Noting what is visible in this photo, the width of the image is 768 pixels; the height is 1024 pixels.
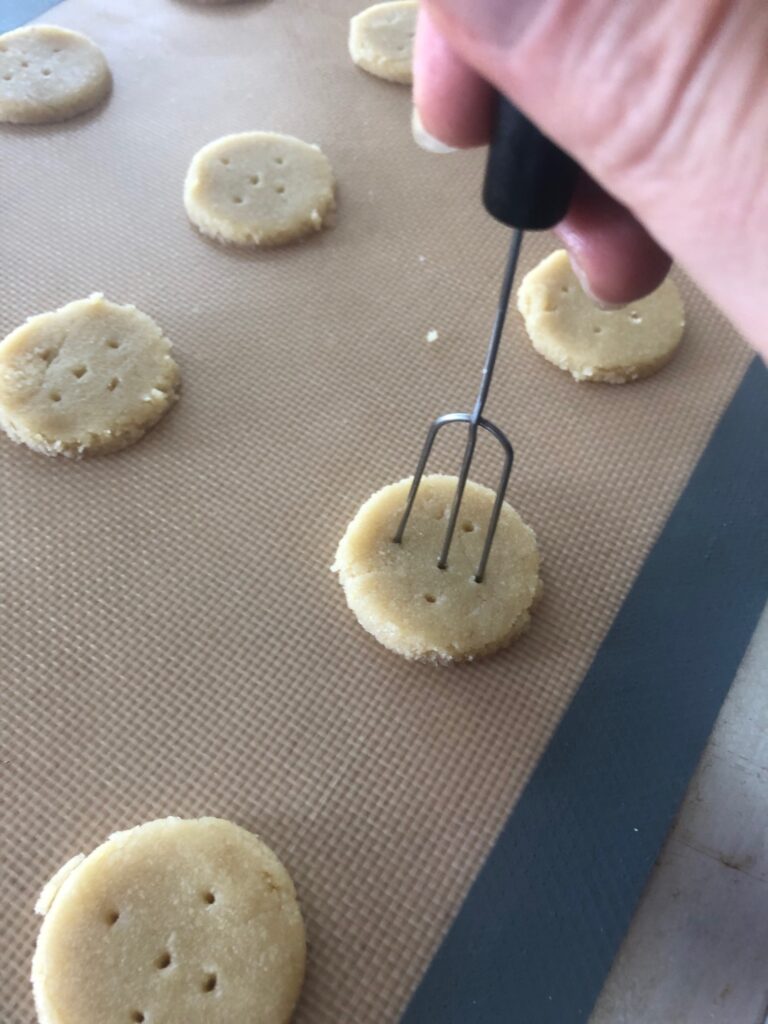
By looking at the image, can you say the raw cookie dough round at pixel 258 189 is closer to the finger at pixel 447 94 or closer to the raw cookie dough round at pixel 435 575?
the raw cookie dough round at pixel 435 575

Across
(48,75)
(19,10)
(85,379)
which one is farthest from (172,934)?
(19,10)

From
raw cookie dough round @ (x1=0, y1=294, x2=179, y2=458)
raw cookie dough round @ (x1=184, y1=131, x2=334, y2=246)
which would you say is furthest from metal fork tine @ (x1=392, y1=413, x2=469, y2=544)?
raw cookie dough round @ (x1=184, y1=131, x2=334, y2=246)

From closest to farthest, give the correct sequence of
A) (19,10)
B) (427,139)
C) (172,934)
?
(427,139) → (172,934) → (19,10)

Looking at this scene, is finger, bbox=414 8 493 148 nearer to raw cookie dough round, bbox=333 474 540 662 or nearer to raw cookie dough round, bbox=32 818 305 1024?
raw cookie dough round, bbox=333 474 540 662

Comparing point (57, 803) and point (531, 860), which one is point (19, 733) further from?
point (531, 860)

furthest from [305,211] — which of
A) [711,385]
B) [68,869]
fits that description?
[68,869]

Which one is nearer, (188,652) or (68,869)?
(68,869)

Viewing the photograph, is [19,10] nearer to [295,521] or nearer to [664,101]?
[295,521]
